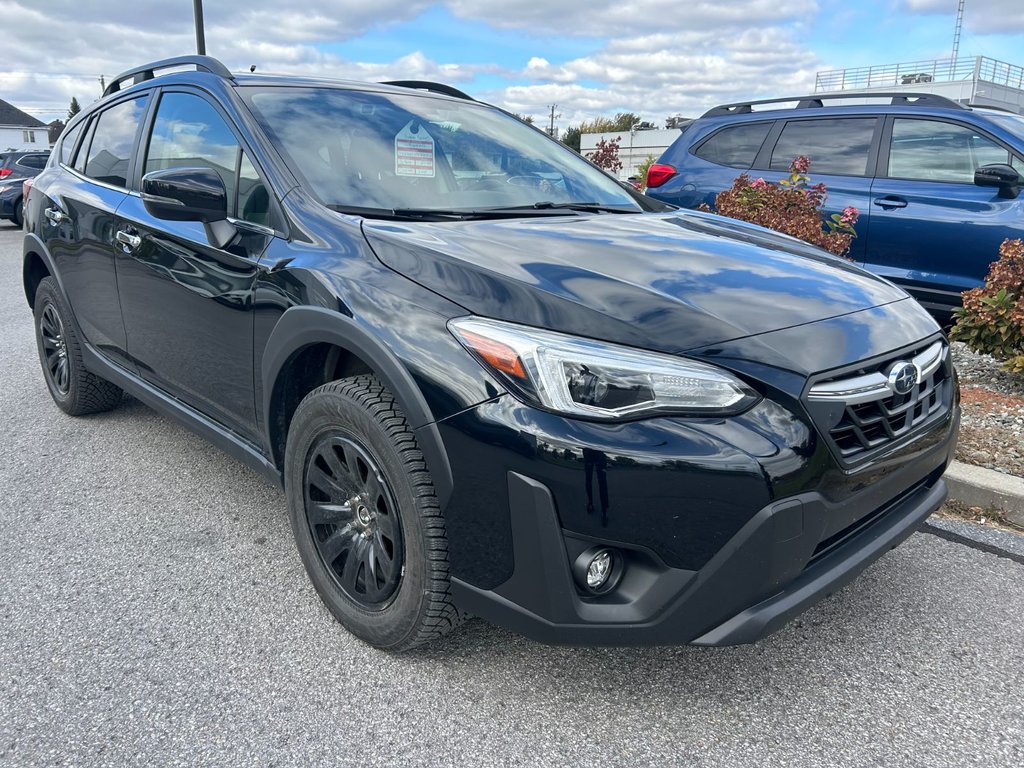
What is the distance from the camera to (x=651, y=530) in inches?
71.0

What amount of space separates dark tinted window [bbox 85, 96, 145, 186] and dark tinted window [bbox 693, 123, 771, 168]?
181 inches

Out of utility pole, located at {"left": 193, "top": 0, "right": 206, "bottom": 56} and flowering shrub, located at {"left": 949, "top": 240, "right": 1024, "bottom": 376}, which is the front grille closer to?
flowering shrub, located at {"left": 949, "top": 240, "right": 1024, "bottom": 376}

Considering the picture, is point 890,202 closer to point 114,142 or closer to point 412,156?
point 412,156

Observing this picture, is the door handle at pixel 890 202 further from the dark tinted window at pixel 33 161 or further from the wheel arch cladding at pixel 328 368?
the dark tinted window at pixel 33 161

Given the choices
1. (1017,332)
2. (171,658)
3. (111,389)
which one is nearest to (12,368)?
(111,389)

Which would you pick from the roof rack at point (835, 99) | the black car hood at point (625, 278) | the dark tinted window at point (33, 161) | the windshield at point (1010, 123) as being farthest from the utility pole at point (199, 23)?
the black car hood at point (625, 278)

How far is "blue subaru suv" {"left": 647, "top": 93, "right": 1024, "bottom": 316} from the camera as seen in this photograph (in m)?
5.28

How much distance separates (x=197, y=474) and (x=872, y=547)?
291 cm

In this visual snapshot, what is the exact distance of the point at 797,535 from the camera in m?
1.84

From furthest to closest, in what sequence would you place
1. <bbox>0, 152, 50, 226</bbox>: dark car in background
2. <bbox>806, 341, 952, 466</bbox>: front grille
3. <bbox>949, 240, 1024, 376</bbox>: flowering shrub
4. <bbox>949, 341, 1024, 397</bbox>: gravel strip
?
<bbox>0, 152, 50, 226</bbox>: dark car in background
<bbox>949, 341, 1024, 397</bbox>: gravel strip
<bbox>949, 240, 1024, 376</bbox>: flowering shrub
<bbox>806, 341, 952, 466</bbox>: front grille

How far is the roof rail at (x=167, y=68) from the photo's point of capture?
3.15 m

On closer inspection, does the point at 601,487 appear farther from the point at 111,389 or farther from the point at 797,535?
the point at 111,389

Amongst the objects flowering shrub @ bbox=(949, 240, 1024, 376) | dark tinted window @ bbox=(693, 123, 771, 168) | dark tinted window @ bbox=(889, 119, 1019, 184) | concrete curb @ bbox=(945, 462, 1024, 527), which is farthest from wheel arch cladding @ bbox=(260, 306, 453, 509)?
dark tinted window @ bbox=(693, 123, 771, 168)

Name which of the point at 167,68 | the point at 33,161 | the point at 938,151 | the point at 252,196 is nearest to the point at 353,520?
the point at 252,196
